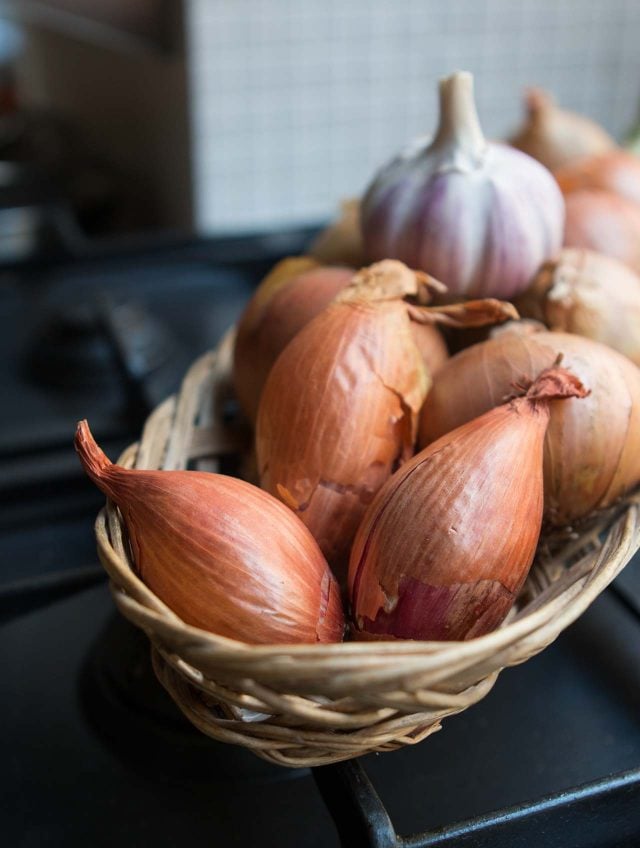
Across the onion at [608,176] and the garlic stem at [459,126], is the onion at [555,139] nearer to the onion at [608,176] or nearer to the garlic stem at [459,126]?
the onion at [608,176]

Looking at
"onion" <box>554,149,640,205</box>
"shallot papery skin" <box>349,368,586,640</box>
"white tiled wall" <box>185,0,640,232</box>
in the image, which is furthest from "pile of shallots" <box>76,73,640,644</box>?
"white tiled wall" <box>185,0,640,232</box>

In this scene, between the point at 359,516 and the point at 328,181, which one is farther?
the point at 328,181

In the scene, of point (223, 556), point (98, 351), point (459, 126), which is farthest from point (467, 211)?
point (98, 351)

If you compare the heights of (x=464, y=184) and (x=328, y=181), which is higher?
(x=464, y=184)

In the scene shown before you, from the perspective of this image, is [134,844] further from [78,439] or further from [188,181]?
[188,181]

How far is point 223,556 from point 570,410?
0.19 metres

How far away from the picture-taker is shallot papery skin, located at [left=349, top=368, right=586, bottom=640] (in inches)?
14.6

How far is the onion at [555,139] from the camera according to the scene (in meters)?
0.76

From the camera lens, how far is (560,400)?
43 cm

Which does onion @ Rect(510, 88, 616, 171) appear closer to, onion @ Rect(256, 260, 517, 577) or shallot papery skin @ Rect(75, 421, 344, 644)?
onion @ Rect(256, 260, 517, 577)

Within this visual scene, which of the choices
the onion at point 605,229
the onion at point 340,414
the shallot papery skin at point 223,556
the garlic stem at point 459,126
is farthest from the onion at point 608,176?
the shallot papery skin at point 223,556

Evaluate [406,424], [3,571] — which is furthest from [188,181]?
[406,424]

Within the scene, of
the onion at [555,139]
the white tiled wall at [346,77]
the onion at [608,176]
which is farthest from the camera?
the white tiled wall at [346,77]

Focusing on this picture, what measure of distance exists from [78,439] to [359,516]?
14 cm
